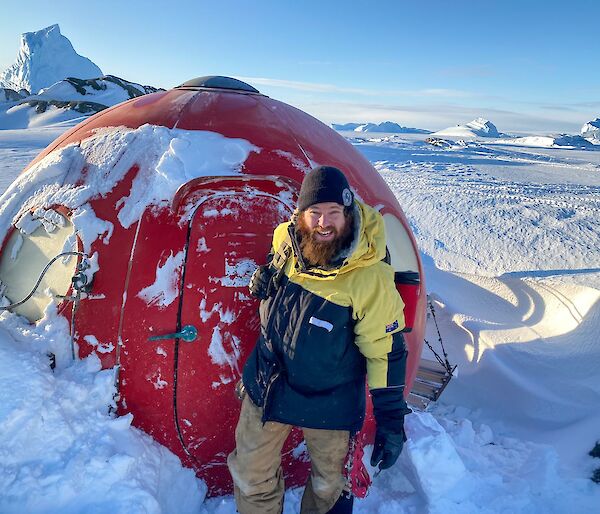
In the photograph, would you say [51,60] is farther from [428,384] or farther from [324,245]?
[324,245]

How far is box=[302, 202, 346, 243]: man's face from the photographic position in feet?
5.89

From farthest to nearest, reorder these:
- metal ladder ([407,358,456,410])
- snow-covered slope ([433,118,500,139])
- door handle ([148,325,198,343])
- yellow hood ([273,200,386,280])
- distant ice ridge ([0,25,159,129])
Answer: snow-covered slope ([433,118,500,139]) < distant ice ridge ([0,25,159,129]) < metal ladder ([407,358,456,410]) < door handle ([148,325,198,343]) < yellow hood ([273,200,386,280])

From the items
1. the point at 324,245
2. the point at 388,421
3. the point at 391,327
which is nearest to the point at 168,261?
the point at 324,245

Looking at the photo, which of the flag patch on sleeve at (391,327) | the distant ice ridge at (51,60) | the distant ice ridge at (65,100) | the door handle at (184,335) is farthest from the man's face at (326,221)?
the distant ice ridge at (51,60)

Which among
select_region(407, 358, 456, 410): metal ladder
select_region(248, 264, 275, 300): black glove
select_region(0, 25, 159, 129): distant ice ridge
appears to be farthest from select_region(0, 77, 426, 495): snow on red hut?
select_region(0, 25, 159, 129): distant ice ridge

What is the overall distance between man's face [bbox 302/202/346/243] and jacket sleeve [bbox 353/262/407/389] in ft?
0.72

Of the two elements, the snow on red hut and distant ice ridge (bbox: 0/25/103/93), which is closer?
the snow on red hut

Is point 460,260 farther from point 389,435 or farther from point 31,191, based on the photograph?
point 31,191

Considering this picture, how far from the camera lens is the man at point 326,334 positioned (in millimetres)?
1786

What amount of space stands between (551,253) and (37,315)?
577 cm

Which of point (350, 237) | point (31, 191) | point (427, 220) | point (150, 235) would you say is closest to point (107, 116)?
point (31, 191)

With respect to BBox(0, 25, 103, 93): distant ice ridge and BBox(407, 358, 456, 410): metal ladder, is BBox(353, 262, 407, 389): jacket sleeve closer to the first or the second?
BBox(407, 358, 456, 410): metal ladder

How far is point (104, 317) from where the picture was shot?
2234 mm

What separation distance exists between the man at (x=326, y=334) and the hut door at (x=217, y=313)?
0.67 feet
